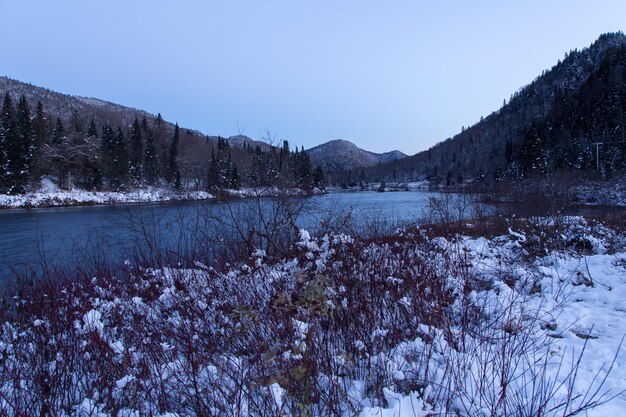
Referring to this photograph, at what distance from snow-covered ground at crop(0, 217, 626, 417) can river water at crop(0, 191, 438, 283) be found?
4.01 metres

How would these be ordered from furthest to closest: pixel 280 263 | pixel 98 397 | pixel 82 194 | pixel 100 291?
pixel 82 194
pixel 280 263
pixel 100 291
pixel 98 397

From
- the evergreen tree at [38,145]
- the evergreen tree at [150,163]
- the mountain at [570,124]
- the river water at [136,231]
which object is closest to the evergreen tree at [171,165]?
the evergreen tree at [150,163]

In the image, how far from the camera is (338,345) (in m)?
2.74

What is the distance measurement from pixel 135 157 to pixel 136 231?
55.0m

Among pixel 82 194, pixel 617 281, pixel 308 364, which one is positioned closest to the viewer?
pixel 308 364

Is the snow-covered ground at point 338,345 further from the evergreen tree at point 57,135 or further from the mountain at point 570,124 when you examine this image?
the evergreen tree at point 57,135

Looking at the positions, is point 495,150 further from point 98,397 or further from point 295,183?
point 98,397

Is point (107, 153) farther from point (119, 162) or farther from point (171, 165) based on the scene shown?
point (171, 165)

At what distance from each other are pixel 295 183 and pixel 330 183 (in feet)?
464

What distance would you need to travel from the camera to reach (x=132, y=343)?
343 centimetres

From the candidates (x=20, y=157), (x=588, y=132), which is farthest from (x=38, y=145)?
(x=588, y=132)

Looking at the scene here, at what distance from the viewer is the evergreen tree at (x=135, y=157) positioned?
5372 cm

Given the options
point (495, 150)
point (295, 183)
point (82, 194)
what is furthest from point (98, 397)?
point (495, 150)

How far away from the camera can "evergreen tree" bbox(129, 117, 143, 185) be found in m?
53.7
